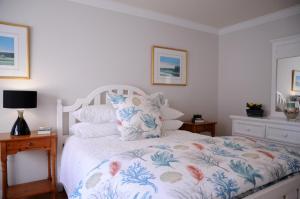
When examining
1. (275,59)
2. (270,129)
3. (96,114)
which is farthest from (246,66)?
(96,114)

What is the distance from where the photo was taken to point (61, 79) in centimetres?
245

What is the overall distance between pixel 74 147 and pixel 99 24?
158cm

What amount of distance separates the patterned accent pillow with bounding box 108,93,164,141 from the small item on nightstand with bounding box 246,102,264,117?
161 cm

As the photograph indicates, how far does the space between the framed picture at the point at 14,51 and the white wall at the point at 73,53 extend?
66mm

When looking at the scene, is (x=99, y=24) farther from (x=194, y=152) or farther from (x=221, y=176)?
(x=221, y=176)

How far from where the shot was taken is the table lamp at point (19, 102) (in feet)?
6.42

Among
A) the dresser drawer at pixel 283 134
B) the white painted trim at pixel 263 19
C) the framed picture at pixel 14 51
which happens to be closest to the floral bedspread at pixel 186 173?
the dresser drawer at pixel 283 134

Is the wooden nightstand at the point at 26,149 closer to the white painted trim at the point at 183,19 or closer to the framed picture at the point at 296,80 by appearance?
the white painted trim at the point at 183,19

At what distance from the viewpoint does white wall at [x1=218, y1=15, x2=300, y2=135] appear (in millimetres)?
3133

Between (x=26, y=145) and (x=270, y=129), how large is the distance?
2.88 metres

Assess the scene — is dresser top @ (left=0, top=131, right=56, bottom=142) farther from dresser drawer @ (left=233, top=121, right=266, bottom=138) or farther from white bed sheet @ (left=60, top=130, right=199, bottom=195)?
dresser drawer @ (left=233, top=121, right=266, bottom=138)

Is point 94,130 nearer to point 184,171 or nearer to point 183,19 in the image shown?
point 184,171

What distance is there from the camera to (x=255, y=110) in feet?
10.0

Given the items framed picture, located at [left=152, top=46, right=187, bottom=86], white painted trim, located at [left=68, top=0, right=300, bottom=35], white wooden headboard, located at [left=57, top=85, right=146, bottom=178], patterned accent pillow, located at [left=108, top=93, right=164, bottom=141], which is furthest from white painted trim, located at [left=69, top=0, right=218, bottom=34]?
patterned accent pillow, located at [left=108, top=93, right=164, bottom=141]
